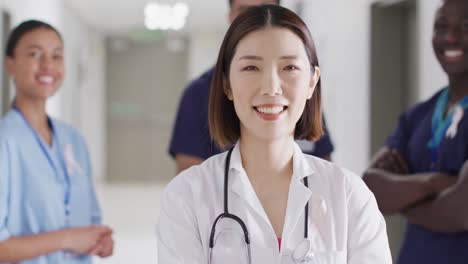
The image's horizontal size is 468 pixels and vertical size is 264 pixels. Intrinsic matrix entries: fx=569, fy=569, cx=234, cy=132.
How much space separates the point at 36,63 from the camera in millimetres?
1707

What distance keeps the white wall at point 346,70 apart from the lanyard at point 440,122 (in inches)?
79.8

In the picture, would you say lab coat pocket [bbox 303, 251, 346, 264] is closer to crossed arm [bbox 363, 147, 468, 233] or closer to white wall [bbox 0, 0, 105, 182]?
crossed arm [bbox 363, 147, 468, 233]

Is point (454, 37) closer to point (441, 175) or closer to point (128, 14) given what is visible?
point (441, 175)

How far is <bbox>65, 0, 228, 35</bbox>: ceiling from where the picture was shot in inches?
327

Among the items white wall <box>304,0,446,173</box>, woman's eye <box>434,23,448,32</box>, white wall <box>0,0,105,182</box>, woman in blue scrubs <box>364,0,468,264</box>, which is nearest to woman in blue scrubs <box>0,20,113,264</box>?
woman in blue scrubs <box>364,0,468,264</box>

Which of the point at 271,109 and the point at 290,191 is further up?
the point at 271,109

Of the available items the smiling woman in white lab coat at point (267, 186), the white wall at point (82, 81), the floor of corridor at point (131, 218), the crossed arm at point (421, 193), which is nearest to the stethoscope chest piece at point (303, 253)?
the smiling woman in white lab coat at point (267, 186)

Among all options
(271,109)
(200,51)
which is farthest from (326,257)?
(200,51)

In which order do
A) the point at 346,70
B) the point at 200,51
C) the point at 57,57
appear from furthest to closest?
1. the point at 200,51
2. the point at 346,70
3. the point at 57,57

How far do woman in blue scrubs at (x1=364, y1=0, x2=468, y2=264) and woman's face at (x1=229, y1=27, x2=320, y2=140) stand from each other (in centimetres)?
84

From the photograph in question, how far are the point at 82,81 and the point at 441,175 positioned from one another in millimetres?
8749

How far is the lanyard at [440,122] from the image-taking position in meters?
1.66

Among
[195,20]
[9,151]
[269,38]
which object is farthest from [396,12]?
[195,20]

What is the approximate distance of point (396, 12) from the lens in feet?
12.2
